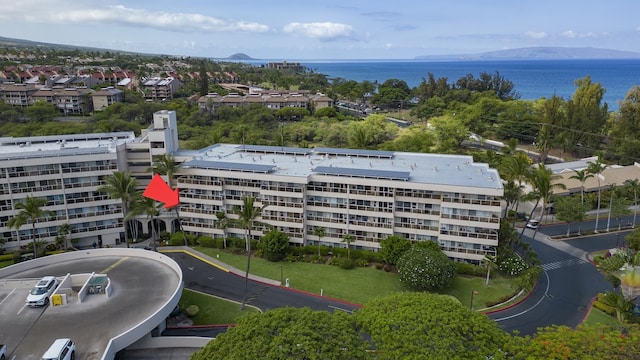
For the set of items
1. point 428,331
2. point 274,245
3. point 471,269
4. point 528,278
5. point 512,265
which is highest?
point 428,331

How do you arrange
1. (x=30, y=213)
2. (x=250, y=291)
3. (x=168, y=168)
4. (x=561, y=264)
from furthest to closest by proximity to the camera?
(x=168, y=168), (x=561, y=264), (x=30, y=213), (x=250, y=291)

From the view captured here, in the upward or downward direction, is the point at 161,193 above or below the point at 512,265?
above

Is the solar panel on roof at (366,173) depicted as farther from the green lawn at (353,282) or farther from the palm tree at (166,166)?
the palm tree at (166,166)

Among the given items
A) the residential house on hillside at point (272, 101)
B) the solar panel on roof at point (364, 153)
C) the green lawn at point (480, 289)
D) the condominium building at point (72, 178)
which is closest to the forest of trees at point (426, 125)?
the residential house on hillside at point (272, 101)

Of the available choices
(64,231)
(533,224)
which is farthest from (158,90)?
(533,224)

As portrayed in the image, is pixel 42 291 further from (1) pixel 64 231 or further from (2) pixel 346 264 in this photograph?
(2) pixel 346 264

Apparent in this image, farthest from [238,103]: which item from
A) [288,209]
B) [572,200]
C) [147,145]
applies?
[572,200]

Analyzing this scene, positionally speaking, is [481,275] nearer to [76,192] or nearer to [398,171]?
[398,171]
